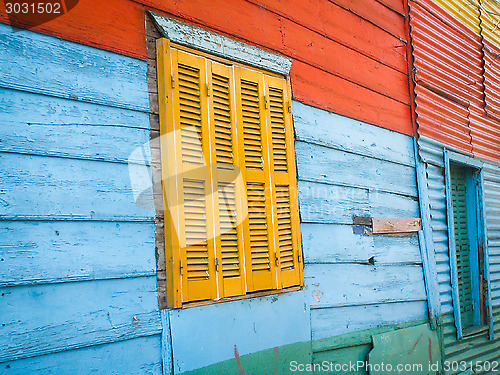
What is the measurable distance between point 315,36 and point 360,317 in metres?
2.20

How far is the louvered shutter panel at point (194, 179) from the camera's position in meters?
2.29

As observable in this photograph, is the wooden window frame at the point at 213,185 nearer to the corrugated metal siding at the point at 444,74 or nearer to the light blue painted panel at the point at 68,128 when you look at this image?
the light blue painted panel at the point at 68,128

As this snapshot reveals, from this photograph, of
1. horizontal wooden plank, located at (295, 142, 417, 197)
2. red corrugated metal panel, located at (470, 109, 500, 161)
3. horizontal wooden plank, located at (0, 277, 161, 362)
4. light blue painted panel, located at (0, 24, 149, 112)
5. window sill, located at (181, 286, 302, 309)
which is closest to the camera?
horizontal wooden plank, located at (0, 277, 161, 362)

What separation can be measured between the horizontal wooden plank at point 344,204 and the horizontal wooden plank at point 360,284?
0.36 m

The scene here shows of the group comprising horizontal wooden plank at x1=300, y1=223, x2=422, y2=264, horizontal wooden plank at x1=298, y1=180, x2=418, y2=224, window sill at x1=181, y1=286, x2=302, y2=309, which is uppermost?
horizontal wooden plank at x1=298, y1=180, x2=418, y2=224

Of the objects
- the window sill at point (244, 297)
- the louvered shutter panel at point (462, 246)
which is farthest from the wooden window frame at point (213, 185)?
the louvered shutter panel at point (462, 246)

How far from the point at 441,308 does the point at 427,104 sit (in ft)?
6.62

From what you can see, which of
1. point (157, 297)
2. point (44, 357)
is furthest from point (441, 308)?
point (44, 357)

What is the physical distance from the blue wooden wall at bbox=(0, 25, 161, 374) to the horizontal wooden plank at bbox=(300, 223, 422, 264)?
123 centimetres

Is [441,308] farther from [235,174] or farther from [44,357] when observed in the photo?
[44,357]

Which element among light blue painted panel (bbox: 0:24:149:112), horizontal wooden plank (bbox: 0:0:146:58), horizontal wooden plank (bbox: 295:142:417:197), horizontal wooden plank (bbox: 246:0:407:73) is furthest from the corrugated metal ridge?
light blue painted panel (bbox: 0:24:149:112)

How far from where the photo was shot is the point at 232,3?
2.75 metres

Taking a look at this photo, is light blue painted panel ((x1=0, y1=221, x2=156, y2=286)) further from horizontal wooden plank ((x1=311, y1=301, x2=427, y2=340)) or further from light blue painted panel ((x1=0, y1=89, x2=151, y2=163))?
horizontal wooden plank ((x1=311, y1=301, x2=427, y2=340))

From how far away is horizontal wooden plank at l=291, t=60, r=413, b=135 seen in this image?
314 centimetres
